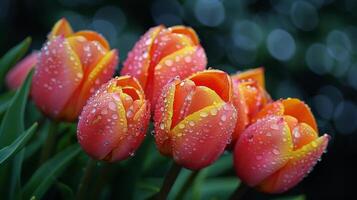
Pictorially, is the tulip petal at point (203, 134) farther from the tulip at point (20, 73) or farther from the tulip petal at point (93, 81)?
the tulip at point (20, 73)

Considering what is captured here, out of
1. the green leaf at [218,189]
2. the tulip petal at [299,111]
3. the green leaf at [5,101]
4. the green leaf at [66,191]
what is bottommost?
the green leaf at [218,189]

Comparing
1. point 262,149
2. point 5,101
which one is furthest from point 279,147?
point 5,101

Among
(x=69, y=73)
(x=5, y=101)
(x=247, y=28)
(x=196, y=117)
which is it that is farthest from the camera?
(x=247, y=28)

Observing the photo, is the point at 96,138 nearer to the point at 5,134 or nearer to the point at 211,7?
the point at 5,134

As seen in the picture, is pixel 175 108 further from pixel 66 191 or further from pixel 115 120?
pixel 66 191

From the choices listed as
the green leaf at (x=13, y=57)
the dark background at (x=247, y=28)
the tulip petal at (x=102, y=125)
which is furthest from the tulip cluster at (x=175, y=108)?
the dark background at (x=247, y=28)

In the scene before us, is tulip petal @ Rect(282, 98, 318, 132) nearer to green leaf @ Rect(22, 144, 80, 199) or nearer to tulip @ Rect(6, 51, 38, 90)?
green leaf @ Rect(22, 144, 80, 199)
